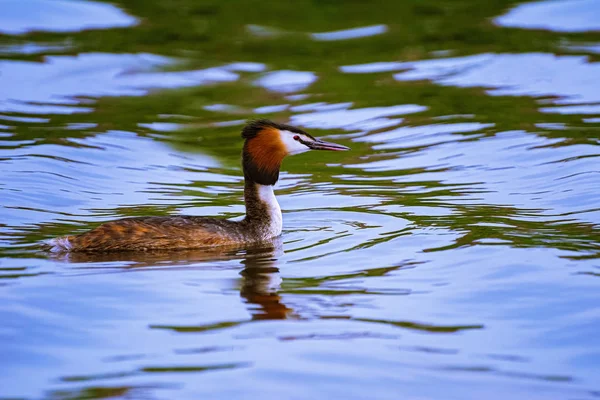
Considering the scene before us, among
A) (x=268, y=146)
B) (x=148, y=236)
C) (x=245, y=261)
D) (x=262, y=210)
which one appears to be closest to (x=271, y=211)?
(x=262, y=210)

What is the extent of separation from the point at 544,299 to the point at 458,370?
1688mm

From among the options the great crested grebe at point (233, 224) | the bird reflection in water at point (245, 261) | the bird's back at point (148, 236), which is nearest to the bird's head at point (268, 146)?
the great crested grebe at point (233, 224)

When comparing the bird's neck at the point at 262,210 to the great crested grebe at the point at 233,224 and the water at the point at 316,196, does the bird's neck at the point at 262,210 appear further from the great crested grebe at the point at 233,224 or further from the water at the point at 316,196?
the water at the point at 316,196

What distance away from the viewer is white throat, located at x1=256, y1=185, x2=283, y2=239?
10.3 meters

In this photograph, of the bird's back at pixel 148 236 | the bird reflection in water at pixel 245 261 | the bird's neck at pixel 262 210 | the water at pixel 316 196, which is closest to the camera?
the water at pixel 316 196

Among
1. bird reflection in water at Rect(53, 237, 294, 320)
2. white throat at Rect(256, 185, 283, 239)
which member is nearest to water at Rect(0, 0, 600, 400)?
bird reflection in water at Rect(53, 237, 294, 320)

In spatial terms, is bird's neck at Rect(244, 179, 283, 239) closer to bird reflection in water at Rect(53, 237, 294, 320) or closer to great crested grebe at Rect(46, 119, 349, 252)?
great crested grebe at Rect(46, 119, 349, 252)

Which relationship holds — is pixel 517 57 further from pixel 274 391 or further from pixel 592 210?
pixel 274 391

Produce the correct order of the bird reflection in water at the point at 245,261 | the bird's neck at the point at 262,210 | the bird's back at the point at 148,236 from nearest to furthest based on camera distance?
the bird reflection in water at the point at 245,261 < the bird's back at the point at 148,236 < the bird's neck at the point at 262,210

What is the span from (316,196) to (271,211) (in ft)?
6.80

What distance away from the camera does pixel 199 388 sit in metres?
6.49

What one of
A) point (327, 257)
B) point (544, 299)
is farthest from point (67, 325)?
point (544, 299)

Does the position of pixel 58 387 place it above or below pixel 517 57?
below

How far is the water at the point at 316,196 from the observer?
693cm
